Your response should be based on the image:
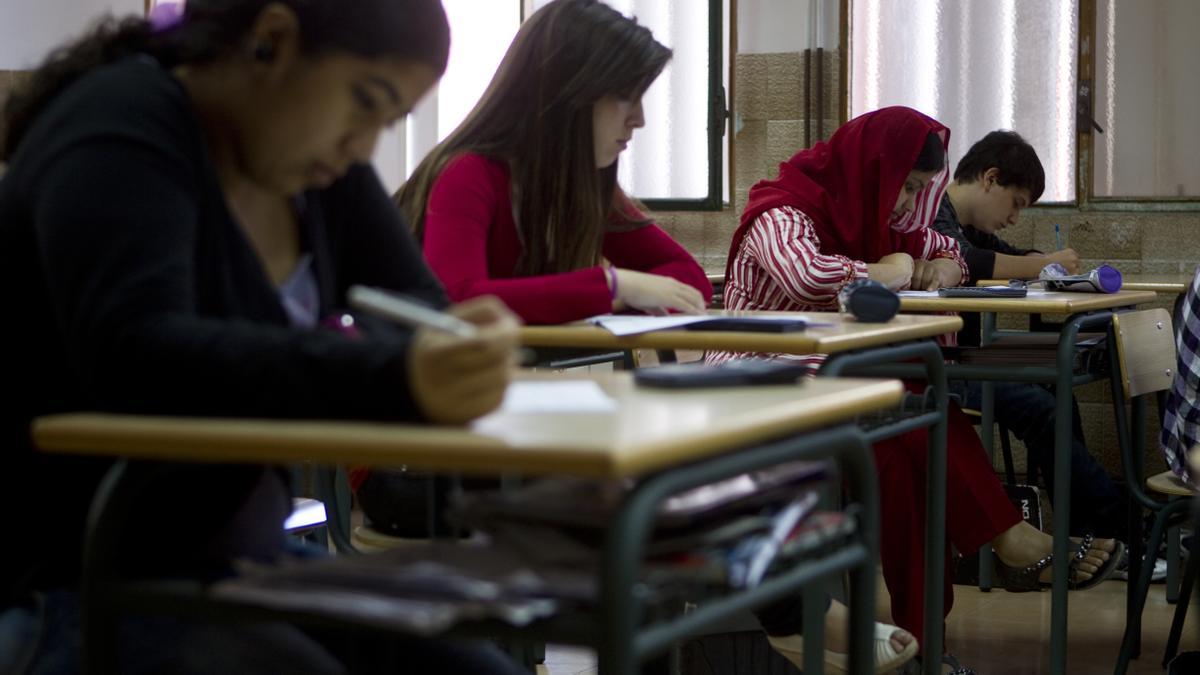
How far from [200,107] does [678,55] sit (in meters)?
4.31

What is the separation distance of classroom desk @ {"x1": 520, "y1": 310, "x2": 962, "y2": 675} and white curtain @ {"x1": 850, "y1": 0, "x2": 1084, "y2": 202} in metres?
2.97

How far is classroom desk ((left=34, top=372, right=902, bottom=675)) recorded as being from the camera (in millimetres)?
1056

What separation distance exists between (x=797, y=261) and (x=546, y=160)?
836mm

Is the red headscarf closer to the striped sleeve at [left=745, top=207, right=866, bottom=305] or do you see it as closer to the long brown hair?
the striped sleeve at [left=745, top=207, right=866, bottom=305]

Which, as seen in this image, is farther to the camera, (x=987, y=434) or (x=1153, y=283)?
(x=1153, y=283)

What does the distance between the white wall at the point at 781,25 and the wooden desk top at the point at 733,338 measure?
322 centimetres

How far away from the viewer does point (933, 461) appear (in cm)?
234

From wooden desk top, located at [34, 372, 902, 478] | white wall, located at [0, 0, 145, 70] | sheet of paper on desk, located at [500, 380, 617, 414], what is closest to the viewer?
wooden desk top, located at [34, 372, 902, 478]

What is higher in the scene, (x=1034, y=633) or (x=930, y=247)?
(x=930, y=247)

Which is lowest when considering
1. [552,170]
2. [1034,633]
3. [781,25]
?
[1034,633]

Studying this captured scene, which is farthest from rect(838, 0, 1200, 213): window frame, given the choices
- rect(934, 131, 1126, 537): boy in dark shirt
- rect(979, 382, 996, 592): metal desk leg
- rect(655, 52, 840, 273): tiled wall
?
rect(979, 382, 996, 592): metal desk leg

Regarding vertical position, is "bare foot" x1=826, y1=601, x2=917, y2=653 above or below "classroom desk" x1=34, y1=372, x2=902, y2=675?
below

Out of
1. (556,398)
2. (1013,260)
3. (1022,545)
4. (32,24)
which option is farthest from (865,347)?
(32,24)

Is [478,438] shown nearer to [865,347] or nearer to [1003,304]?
[865,347]
